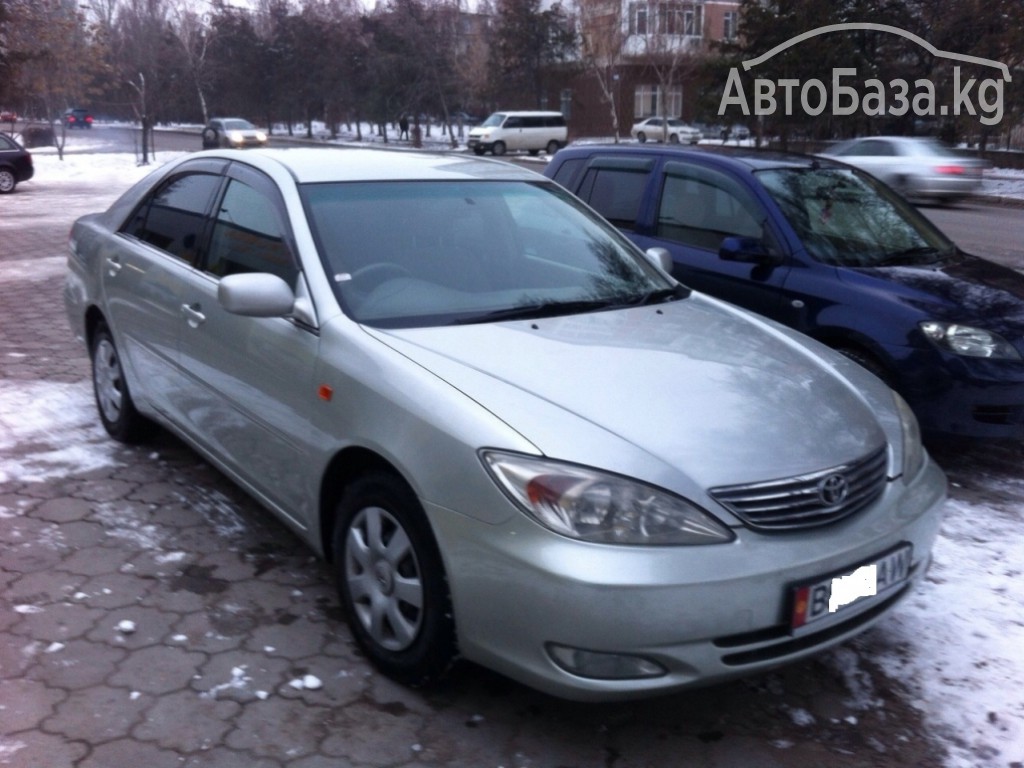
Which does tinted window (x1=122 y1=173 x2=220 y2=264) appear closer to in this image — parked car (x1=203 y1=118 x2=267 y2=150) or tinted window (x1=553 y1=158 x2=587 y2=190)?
tinted window (x1=553 y1=158 x2=587 y2=190)

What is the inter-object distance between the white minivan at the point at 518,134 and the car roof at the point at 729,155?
3694 cm

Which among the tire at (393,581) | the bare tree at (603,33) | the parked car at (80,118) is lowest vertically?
the tire at (393,581)

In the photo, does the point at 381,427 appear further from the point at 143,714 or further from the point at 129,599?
the point at 129,599

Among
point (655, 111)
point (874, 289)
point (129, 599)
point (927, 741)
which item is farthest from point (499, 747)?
point (655, 111)

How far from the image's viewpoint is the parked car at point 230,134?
4109cm

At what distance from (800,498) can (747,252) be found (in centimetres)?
309

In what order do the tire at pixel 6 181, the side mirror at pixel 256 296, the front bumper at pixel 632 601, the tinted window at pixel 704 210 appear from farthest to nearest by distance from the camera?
the tire at pixel 6 181 → the tinted window at pixel 704 210 → the side mirror at pixel 256 296 → the front bumper at pixel 632 601

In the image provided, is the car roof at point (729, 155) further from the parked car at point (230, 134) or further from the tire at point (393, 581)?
the parked car at point (230, 134)

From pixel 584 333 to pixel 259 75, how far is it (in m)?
69.5

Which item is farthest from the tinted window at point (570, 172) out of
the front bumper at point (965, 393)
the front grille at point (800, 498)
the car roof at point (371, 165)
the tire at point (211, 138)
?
the tire at point (211, 138)

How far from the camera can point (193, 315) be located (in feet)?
14.3

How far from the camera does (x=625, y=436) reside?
291 cm

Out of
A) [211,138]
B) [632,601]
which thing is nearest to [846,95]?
[211,138]

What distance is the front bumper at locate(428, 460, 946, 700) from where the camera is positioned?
8.76 ft
